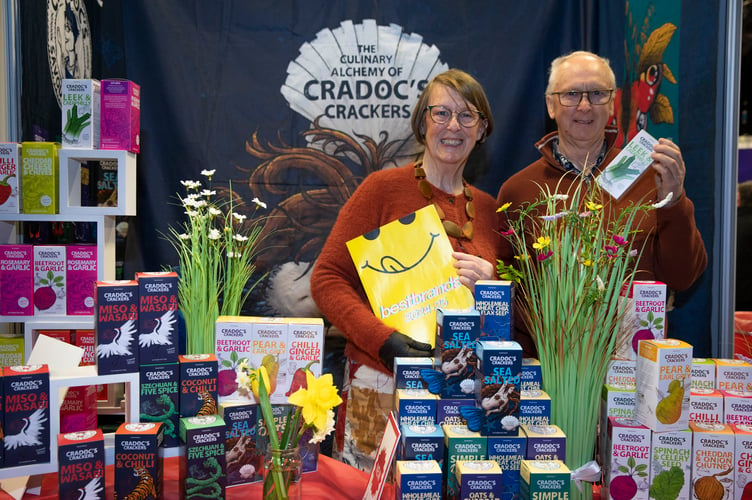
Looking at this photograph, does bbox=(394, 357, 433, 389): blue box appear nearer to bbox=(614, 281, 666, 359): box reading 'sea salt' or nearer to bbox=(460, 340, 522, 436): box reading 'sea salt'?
bbox=(460, 340, 522, 436): box reading 'sea salt'

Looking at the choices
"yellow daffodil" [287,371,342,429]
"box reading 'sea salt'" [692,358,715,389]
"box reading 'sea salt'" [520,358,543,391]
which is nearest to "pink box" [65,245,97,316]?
"yellow daffodil" [287,371,342,429]

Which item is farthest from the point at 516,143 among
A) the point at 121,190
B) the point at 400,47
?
the point at 121,190

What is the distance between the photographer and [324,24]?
3.32 metres

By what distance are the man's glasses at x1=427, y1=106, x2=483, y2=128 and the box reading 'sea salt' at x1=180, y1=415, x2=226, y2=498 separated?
135cm

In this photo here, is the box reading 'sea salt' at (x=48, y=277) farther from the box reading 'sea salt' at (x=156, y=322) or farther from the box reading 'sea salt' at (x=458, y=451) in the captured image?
the box reading 'sea salt' at (x=458, y=451)

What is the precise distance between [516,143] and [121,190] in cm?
209

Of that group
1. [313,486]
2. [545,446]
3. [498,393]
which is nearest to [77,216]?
[313,486]

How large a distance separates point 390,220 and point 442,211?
7.9 inches

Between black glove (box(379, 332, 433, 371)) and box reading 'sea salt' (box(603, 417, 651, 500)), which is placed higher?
black glove (box(379, 332, 433, 371))

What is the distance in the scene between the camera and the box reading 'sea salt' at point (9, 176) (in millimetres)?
2461

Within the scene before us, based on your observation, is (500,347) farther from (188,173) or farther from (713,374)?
(188,173)

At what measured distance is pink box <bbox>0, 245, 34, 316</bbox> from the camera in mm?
2545

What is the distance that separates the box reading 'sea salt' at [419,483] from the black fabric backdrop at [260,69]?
2.21 meters

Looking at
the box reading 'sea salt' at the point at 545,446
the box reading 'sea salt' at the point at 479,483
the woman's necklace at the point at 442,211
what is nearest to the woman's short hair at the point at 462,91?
the woman's necklace at the point at 442,211
